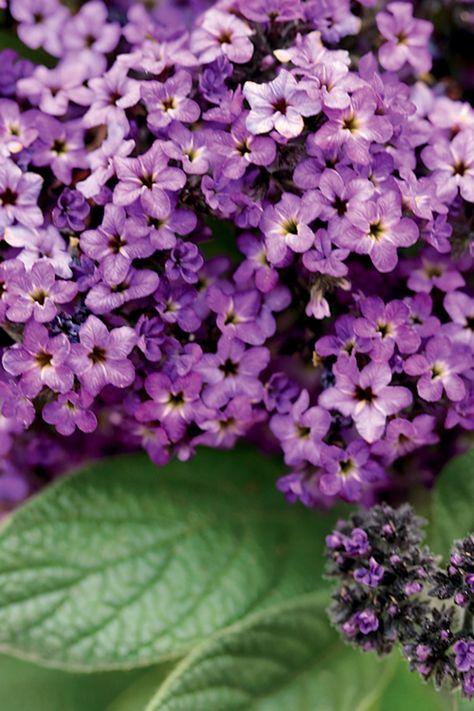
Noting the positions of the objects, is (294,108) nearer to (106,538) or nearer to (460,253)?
(460,253)

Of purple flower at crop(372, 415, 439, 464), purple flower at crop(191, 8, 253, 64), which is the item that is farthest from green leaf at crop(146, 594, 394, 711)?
purple flower at crop(191, 8, 253, 64)

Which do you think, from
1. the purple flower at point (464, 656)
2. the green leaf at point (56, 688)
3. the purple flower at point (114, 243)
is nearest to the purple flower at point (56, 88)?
the purple flower at point (114, 243)

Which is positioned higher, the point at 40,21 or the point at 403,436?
the point at 40,21

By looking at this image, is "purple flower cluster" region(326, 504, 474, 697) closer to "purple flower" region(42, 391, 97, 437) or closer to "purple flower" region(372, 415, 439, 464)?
"purple flower" region(372, 415, 439, 464)

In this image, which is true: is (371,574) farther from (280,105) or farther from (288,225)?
(280,105)

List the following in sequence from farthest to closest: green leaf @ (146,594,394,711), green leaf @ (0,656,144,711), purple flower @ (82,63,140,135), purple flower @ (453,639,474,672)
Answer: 1. green leaf @ (0,656,144,711)
2. green leaf @ (146,594,394,711)
3. purple flower @ (82,63,140,135)
4. purple flower @ (453,639,474,672)

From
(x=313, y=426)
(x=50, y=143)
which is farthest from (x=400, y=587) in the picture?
(x=50, y=143)

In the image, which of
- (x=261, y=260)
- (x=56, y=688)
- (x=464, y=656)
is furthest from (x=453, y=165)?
(x=56, y=688)
